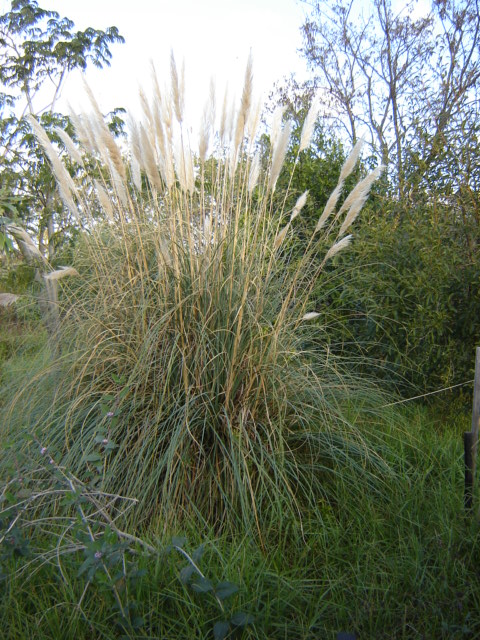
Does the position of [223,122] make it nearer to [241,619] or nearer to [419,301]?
[419,301]

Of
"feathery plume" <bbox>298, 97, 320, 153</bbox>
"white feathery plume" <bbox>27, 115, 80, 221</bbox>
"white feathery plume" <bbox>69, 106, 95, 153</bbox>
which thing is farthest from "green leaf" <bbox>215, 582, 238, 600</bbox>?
"white feathery plume" <bbox>69, 106, 95, 153</bbox>

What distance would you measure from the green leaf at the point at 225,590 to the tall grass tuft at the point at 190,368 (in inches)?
19.1

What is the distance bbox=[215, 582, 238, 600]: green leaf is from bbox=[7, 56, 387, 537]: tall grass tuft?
49 cm

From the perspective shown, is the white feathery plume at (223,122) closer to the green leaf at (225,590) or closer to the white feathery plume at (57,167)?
the white feathery plume at (57,167)

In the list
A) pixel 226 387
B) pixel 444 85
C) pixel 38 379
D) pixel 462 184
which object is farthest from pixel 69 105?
pixel 444 85

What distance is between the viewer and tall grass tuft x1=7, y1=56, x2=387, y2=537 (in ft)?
7.50

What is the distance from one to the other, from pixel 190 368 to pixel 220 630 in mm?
1261

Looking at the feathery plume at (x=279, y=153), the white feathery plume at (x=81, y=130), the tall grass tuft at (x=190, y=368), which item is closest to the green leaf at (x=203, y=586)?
the tall grass tuft at (x=190, y=368)

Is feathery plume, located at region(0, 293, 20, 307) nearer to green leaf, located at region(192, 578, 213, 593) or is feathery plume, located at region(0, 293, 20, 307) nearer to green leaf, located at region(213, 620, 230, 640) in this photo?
green leaf, located at region(192, 578, 213, 593)

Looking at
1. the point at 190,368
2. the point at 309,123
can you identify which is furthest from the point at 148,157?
the point at 190,368

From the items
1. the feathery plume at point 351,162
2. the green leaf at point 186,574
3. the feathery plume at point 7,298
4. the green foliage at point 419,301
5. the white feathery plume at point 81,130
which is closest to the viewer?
the green leaf at point 186,574

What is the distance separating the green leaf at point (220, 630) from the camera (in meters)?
1.47

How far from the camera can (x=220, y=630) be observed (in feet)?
4.84

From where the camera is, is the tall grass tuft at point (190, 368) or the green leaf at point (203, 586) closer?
the green leaf at point (203, 586)
